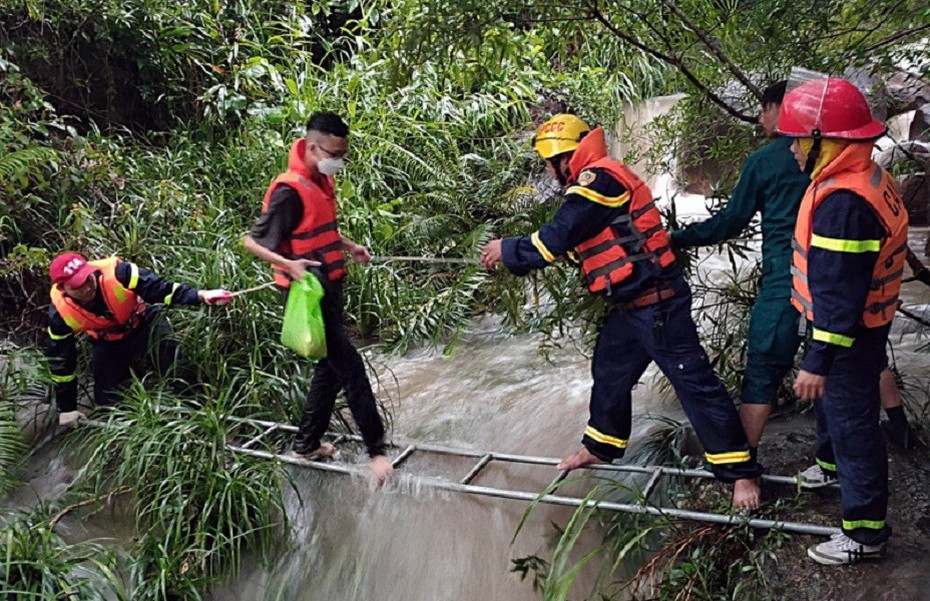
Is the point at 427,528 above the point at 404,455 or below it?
below

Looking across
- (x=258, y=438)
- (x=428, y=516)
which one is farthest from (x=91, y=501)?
(x=428, y=516)

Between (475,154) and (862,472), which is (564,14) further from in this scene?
(475,154)

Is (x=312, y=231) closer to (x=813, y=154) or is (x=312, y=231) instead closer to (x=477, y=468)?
(x=477, y=468)

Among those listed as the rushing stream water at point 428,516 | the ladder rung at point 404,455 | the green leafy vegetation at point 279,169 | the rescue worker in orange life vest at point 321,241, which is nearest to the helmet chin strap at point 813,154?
the green leafy vegetation at point 279,169

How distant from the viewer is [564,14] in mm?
3908

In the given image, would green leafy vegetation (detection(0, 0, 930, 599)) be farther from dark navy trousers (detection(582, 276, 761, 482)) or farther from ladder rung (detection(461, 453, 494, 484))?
ladder rung (detection(461, 453, 494, 484))

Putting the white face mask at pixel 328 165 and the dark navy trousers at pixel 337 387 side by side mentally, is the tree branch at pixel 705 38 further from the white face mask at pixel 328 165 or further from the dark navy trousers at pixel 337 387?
the dark navy trousers at pixel 337 387

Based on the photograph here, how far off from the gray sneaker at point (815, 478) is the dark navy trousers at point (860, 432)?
403mm

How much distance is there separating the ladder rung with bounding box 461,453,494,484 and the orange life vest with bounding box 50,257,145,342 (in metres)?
2.21

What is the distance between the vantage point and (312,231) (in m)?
3.70

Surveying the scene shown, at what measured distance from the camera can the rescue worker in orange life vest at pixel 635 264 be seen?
316 cm

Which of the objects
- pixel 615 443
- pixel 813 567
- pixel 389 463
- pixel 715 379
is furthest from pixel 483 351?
pixel 813 567

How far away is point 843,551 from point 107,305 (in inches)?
152

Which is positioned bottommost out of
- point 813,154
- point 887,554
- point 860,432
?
point 887,554
